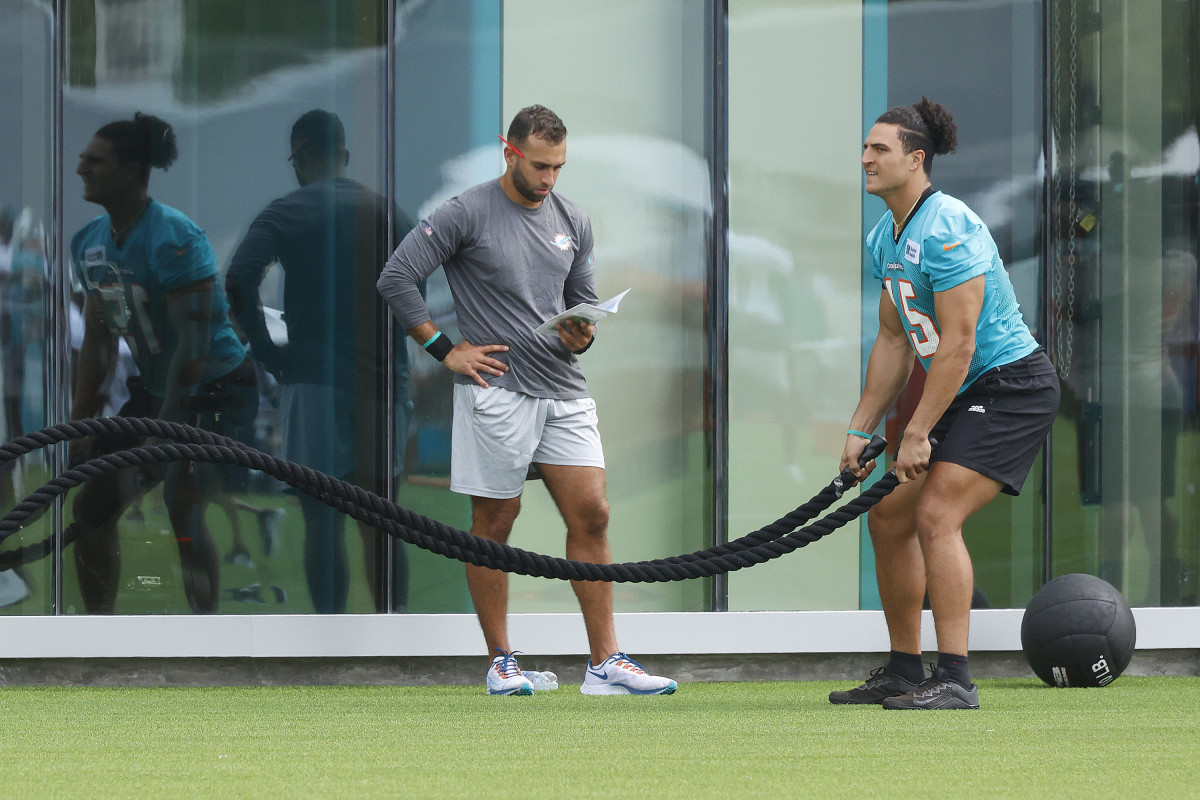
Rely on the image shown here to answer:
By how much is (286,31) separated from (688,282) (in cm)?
195

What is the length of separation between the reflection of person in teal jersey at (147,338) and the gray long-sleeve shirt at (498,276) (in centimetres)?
131

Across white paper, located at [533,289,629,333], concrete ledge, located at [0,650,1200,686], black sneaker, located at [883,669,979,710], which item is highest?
white paper, located at [533,289,629,333]

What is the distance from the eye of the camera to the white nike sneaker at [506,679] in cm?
417

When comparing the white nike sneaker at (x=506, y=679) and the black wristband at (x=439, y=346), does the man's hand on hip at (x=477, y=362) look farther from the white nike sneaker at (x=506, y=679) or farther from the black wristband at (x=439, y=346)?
the white nike sneaker at (x=506, y=679)

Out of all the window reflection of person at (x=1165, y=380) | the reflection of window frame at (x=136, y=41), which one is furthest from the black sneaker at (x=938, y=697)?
the reflection of window frame at (x=136, y=41)

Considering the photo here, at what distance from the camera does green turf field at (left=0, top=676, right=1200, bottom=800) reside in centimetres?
250

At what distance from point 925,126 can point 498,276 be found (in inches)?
55.8

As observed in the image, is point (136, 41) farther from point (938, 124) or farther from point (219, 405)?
point (938, 124)

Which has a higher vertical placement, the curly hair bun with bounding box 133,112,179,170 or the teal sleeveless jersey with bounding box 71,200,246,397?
the curly hair bun with bounding box 133,112,179,170

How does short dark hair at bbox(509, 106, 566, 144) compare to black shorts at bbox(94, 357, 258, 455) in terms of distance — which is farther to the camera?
black shorts at bbox(94, 357, 258, 455)

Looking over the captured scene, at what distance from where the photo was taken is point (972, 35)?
17.8 feet

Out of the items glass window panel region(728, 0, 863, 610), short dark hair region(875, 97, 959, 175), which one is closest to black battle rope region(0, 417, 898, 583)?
short dark hair region(875, 97, 959, 175)

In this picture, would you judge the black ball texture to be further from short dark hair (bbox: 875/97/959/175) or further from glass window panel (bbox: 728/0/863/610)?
short dark hair (bbox: 875/97/959/175)

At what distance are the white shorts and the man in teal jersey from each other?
3.14 ft
